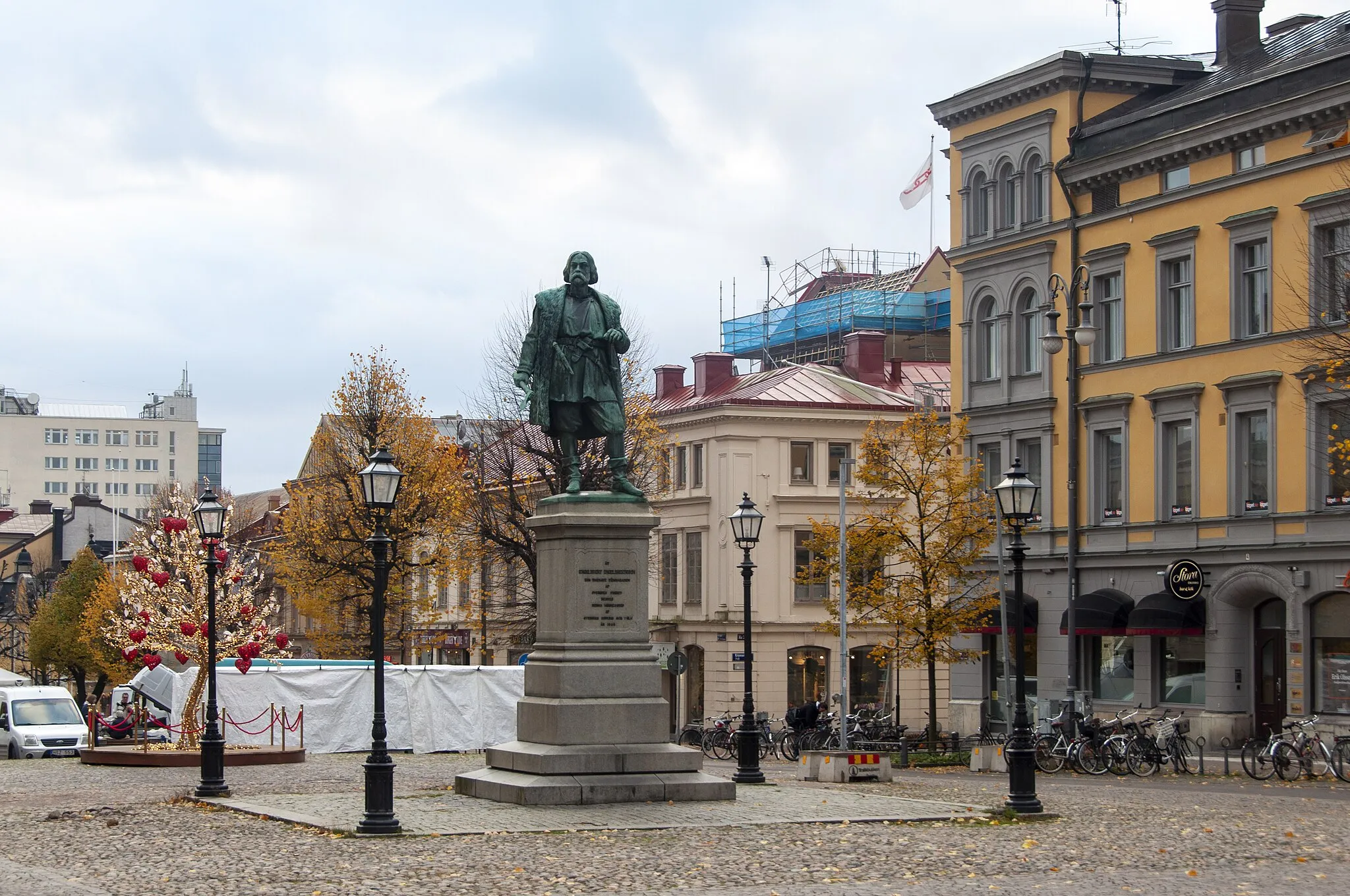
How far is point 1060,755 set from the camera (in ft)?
118

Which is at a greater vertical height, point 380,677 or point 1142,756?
point 380,677

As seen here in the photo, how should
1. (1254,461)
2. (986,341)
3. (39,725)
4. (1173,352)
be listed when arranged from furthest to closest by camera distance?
(986,341)
(39,725)
(1173,352)
(1254,461)

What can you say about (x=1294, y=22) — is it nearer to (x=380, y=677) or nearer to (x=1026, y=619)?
(x=1026, y=619)

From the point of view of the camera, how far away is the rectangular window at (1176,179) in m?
42.5

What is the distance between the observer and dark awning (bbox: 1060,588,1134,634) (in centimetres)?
4322

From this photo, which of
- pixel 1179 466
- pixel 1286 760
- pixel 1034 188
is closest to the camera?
pixel 1286 760

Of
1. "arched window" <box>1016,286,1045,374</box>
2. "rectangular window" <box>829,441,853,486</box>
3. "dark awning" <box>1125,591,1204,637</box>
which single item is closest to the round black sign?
"dark awning" <box>1125,591,1204,637</box>

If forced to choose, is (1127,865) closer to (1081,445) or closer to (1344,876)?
(1344,876)

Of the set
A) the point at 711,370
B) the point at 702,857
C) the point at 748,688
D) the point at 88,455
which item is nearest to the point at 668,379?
the point at 711,370

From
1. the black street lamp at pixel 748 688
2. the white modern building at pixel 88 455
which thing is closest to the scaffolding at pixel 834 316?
the black street lamp at pixel 748 688

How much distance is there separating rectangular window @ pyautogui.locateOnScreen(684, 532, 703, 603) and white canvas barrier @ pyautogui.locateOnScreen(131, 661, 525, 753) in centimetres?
2156

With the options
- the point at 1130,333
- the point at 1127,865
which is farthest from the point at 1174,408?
the point at 1127,865

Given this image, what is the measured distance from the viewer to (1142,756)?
3528cm

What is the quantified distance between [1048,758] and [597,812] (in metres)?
18.6
